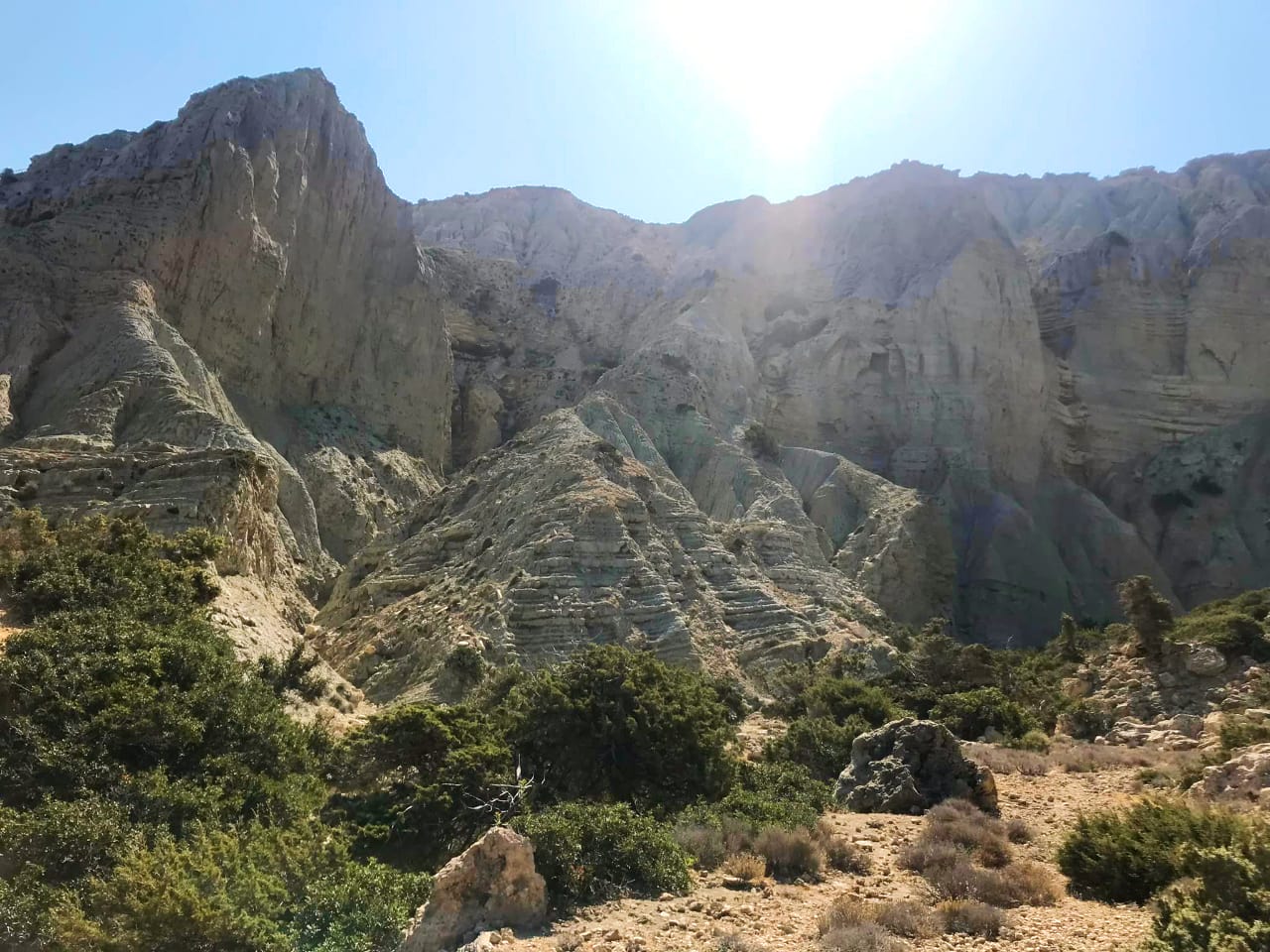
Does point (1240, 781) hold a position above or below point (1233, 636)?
above

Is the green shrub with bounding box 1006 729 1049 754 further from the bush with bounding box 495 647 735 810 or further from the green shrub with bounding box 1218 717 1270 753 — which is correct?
the bush with bounding box 495 647 735 810

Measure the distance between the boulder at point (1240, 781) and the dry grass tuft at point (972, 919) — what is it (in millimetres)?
4540

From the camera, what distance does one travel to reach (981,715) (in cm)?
2430

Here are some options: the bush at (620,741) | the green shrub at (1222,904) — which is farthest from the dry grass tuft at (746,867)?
the green shrub at (1222,904)

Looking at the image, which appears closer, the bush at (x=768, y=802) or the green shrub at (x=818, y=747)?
the bush at (x=768, y=802)

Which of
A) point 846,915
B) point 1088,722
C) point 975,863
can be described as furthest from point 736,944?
point 1088,722

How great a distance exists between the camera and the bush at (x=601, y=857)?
9.89 m

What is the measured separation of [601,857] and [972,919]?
418 cm

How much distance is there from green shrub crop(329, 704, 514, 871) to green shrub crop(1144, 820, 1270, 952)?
8.95 metres

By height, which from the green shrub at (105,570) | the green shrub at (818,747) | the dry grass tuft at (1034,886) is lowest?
the green shrub at (818,747)

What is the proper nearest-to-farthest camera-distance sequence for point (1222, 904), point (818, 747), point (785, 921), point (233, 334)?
1. point (1222, 904)
2. point (785, 921)
3. point (818, 747)
4. point (233, 334)

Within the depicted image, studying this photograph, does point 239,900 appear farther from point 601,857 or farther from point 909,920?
point 909,920

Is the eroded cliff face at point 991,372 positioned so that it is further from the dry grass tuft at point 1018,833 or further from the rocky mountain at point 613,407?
the dry grass tuft at point 1018,833

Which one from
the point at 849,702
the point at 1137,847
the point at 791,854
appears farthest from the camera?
the point at 849,702
